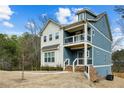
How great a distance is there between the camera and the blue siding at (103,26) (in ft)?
61.8

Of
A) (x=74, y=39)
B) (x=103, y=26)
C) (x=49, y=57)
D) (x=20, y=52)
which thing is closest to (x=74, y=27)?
(x=74, y=39)

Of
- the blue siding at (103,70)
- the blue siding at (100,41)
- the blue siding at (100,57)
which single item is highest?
the blue siding at (100,41)

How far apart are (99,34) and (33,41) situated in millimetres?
10056

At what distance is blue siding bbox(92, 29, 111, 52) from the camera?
1805cm

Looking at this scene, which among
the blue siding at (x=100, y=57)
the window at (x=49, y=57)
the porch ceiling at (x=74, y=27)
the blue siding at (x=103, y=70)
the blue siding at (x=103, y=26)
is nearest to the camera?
the porch ceiling at (x=74, y=27)

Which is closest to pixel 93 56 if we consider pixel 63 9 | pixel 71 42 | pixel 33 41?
pixel 71 42

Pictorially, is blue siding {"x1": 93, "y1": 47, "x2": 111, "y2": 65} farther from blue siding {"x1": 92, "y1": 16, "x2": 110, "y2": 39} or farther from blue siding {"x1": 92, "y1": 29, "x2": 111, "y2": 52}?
blue siding {"x1": 92, "y1": 16, "x2": 110, "y2": 39}

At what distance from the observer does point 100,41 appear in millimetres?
19516

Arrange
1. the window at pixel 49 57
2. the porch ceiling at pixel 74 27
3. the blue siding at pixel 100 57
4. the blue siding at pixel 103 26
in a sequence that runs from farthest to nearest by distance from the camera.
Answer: the window at pixel 49 57 < the blue siding at pixel 103 26 < the blue siding at pixel 100 57 < the porch ceiling at pixel 74 27

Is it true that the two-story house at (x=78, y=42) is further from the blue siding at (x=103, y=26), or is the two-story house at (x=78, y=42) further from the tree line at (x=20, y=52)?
the tree line at (x=20, y=52)

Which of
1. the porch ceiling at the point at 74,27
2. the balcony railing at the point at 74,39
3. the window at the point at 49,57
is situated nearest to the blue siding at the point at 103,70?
the balcony railing at the point at 74,39

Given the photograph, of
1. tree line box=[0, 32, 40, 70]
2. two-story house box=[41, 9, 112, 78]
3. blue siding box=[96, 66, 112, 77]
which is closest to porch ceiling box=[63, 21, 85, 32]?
two-story house box=[41, 9, 112, 78]

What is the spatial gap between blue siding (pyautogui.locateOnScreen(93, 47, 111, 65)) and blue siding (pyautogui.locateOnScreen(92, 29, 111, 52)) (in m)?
0.61
